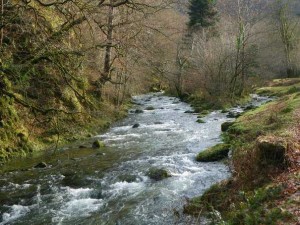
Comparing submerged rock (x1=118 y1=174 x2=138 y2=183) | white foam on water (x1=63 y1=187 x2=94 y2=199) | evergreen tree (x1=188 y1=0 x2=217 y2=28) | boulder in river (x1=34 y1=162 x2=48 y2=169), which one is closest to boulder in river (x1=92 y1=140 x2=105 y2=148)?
boulder in river (x1=34 y1=162 x2=48 y2=169)

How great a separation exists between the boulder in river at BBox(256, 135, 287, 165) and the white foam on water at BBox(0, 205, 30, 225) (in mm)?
6134

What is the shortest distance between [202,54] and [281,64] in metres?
21.1

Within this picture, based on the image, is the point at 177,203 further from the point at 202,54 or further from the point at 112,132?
the point at 202,54

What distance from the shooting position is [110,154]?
14992 mm

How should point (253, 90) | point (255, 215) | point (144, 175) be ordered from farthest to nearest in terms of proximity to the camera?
point (253, 90)
point (144, 175)
point (255, 215)

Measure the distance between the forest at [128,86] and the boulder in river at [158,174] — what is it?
2.22 metres

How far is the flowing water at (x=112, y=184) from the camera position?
863cm

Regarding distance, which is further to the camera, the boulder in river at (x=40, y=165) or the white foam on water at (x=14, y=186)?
the boulder in river at (x=40, y=165)

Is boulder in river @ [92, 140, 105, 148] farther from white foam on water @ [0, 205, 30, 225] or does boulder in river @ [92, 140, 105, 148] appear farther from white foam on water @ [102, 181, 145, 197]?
white foam on water @ [0, 205, 30, 225]

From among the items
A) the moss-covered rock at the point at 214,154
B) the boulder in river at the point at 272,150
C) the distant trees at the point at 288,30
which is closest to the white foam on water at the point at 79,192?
the moss-covered rock at the point at 214,154

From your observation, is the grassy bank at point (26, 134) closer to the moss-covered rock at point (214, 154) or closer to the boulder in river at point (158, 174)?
the boulder in river at point (158, 174)

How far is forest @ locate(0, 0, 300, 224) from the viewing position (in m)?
7.99

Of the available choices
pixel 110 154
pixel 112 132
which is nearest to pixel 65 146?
pixel 110 154

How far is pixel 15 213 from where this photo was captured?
9.00 m
